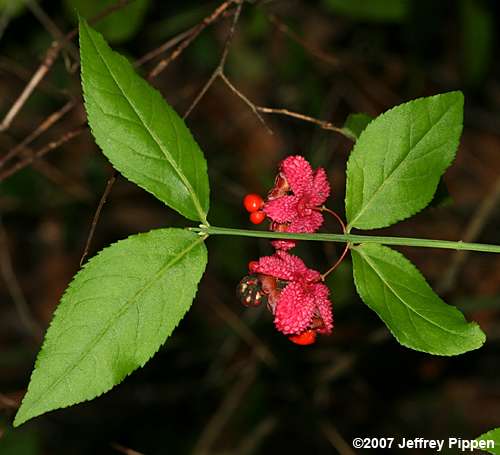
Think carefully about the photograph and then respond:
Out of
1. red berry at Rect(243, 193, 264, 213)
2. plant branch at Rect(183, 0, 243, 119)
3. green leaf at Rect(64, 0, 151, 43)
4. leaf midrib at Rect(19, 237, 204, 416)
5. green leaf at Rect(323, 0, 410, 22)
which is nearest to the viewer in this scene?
leaf midrib at Rect(19, 237, 204, 416)

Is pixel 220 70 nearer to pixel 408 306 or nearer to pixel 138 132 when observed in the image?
pixel 138 132

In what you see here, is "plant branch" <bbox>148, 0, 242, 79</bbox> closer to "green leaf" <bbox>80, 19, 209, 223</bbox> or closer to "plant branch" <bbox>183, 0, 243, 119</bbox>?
"plant branch" <bbox>183, 0, 243, 119</bbox>

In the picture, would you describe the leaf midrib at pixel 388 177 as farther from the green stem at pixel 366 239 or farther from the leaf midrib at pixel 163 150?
the leaf midrib at pixel 163 150

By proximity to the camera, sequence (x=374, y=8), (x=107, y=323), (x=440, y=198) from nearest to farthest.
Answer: (x=107, y=323) → (x=440, y=198) → (x=374, y=8)

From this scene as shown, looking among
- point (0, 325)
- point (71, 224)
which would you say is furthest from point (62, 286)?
Result: point (71, 224)

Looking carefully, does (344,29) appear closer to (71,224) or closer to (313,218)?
(71,224)

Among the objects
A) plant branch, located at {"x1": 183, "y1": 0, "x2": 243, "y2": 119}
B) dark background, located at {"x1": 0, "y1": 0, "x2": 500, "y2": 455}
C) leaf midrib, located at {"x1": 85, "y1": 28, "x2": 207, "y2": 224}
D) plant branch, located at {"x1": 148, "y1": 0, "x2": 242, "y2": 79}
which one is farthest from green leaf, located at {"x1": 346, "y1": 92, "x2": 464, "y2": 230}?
dark background, located at {"x1": 0, "y1": 0, "x2": 500, "y2": 455}

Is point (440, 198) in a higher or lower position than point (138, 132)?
lower

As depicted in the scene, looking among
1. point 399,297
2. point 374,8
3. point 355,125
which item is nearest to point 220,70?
point 355,125

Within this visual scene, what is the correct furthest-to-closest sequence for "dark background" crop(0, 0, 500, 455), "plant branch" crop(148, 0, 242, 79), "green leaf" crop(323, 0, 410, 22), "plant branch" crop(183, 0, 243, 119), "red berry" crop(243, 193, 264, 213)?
1. "dark background" crop(0, 0, 500, 455)
2. "green leaf" crop(323, 0, 410, 22)
3. "plant branch" crop(148, 0, 242, 79)
4. "plant branch" crop(183, 0, 243, 119)
5. "red berry" crop(243, 193, 264, 213)
